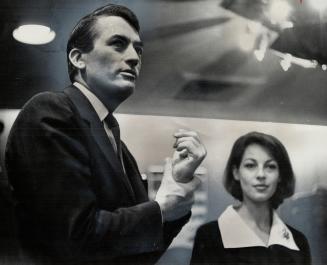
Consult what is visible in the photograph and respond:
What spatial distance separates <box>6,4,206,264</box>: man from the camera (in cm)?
269

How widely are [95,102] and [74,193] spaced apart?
0.53 m

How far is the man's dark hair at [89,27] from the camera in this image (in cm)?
295

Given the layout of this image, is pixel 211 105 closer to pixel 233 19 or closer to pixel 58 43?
pixel 233 19

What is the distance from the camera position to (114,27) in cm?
297

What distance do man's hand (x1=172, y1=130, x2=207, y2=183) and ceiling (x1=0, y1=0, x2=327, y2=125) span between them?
0.46 ft

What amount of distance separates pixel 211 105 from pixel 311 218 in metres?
0.88

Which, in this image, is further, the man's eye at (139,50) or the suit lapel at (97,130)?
the man's eye at (139,50)

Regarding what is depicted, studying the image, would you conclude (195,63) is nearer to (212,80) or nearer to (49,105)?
(212,80)

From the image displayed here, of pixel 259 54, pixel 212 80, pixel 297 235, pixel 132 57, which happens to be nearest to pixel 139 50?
pixel 132 57

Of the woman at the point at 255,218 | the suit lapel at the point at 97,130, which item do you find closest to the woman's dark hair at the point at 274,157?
the woman at the point at 255,218

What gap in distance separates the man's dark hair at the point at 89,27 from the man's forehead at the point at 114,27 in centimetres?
2

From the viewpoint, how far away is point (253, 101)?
3.13m

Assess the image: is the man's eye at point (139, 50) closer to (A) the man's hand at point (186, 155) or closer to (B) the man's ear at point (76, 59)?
(B) the man's ear at point (76, 59)

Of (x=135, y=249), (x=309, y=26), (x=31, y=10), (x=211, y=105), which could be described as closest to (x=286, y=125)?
(x=211, y=105)
